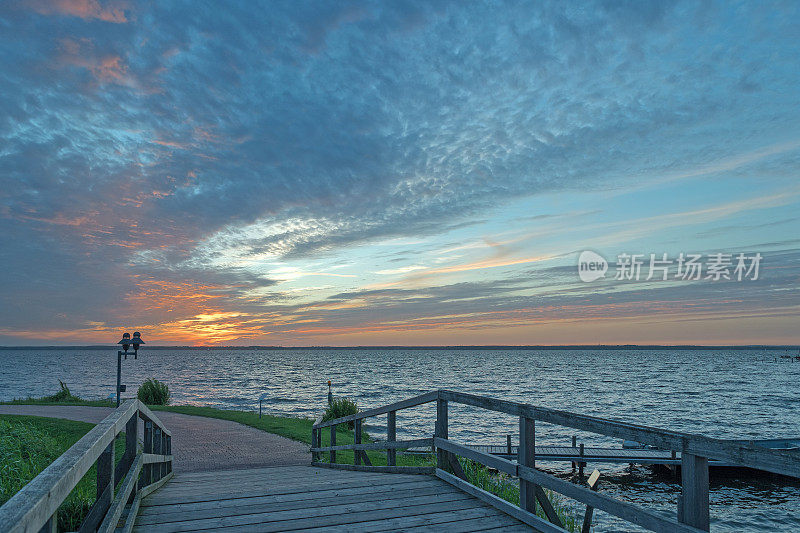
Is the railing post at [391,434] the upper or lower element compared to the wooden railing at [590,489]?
lower

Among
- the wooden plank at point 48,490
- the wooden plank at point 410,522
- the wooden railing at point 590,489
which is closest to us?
the wooden plank at point 48,490

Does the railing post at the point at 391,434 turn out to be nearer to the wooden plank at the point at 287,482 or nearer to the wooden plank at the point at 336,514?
the wooden plank at the point at 287,482

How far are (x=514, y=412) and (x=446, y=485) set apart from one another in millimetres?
1579

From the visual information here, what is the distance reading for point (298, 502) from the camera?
16.9 feet

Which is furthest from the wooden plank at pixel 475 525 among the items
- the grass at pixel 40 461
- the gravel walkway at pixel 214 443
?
the gravel walkway at pixel 214 443

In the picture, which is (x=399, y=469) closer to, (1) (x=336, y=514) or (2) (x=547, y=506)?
(1) (x=336, y=514)

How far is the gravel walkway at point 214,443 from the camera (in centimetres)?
1398

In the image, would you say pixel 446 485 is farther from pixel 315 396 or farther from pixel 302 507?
pixel 315 396

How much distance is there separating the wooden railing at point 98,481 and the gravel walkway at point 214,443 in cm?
724

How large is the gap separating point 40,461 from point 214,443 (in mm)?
6317

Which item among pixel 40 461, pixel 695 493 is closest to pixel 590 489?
pixel 695 493

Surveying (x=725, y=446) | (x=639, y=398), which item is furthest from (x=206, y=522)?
(x=639, y=398)

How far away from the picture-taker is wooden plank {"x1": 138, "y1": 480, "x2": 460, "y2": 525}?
15.4 ft

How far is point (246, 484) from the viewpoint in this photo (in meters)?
6.77
